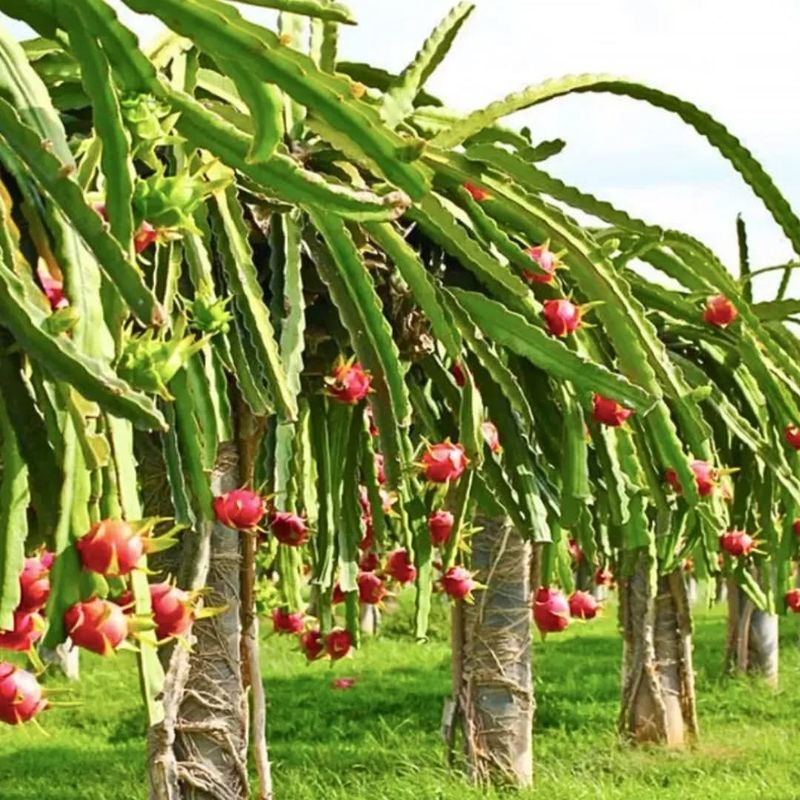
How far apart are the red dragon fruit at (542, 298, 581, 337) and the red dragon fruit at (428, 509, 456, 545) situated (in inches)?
25.0

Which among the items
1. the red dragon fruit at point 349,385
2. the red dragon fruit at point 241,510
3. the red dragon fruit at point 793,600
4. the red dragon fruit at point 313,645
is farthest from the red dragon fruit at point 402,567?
the red dragon fruit at point 793,600

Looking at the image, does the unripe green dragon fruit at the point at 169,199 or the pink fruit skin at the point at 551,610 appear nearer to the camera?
the unripe green dragon fruit at the point at 169,199

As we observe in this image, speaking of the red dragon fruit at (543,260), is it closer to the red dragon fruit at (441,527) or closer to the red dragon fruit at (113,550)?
the red dragon fruit at (441,527)

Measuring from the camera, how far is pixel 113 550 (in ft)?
4.90

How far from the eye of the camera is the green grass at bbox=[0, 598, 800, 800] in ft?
22.1

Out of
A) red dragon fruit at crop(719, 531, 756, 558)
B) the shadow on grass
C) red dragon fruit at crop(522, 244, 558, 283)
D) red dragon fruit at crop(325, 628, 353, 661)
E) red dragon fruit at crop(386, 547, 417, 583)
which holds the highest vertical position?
red dragon fruit at crop(522, 244, 558, 283)

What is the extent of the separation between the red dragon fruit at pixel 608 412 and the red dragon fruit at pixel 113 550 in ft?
4.69

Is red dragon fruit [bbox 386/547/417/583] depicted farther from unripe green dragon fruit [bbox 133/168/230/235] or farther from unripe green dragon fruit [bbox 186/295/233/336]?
unripe green dragon fruit [bbox 133/168/230/235]

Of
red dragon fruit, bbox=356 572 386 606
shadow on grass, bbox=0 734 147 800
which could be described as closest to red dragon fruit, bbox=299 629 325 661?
red dragon fruit, bbox=356 572 386 606

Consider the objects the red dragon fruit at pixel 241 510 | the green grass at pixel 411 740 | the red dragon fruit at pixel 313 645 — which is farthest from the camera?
the green grass at pixel 411 740

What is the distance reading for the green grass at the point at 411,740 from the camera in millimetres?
6727

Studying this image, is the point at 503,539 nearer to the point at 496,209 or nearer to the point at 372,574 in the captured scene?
the point at 372,574

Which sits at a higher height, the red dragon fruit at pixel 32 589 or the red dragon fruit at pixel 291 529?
the red dragon fruit at pixel 291 529

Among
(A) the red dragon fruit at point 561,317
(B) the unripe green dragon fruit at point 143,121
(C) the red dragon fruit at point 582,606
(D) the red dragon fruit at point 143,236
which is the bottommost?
(C) the red dragon fruit at point 582,606
